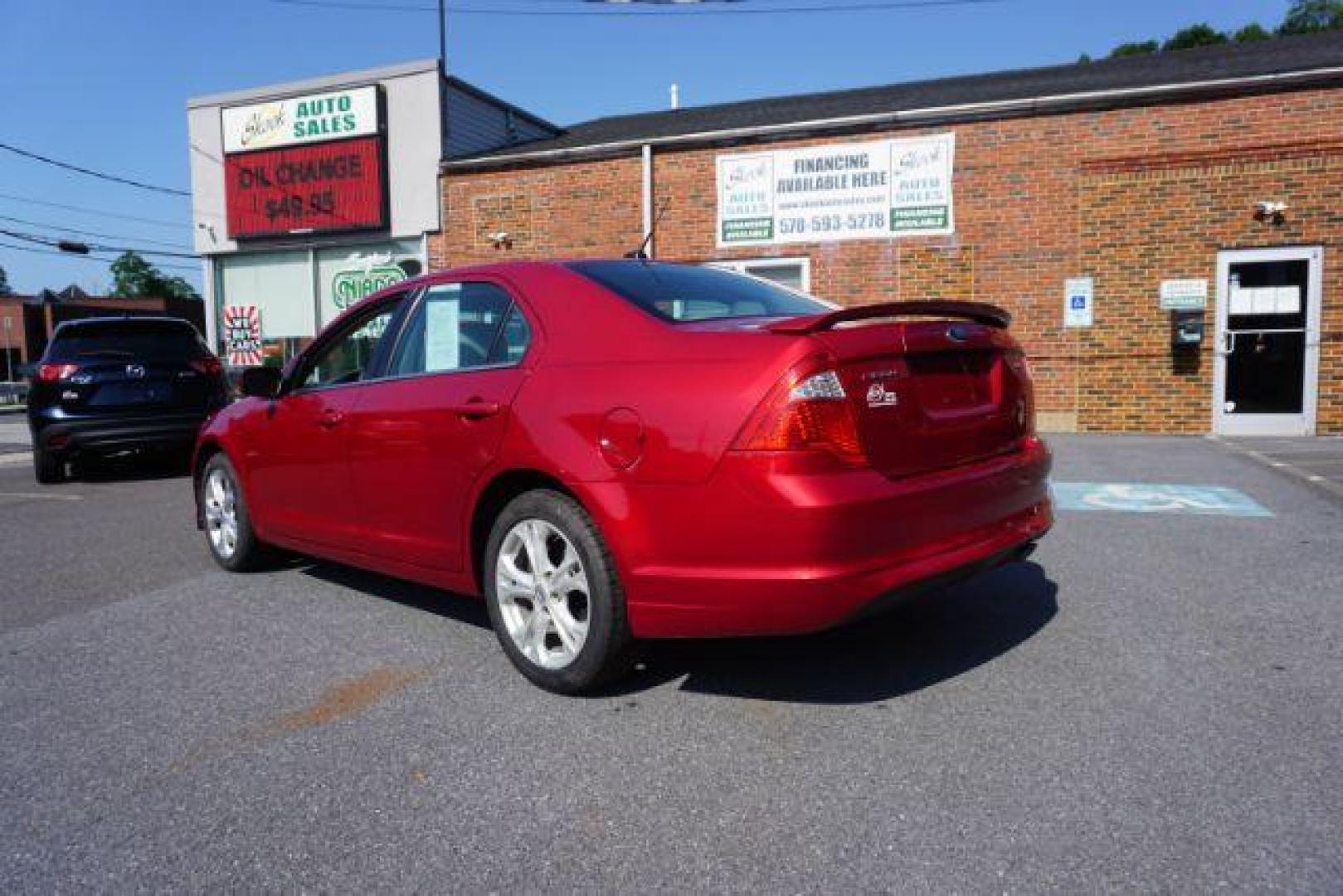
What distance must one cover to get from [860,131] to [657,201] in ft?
10.2

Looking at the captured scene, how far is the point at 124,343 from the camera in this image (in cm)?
962

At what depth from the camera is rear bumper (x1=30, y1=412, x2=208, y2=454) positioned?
361 inches

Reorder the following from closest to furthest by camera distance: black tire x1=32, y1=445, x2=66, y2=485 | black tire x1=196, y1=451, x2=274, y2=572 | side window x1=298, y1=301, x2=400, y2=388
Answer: side window x1=298, y1=301, x2=400, y2=388 → black tire x1=196, y1=451, x2=274, y2=572 → black tire x1=32, y1=445, x2=66, y2=485

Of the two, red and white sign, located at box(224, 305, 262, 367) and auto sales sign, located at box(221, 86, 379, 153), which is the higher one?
auto sales sign, located at box(221, 86, 379, 153)

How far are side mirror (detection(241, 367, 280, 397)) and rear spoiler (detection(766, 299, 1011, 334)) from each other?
2923 mm

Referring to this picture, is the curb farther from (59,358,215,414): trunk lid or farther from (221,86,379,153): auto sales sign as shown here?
(221,86,379,153): auto sales sign

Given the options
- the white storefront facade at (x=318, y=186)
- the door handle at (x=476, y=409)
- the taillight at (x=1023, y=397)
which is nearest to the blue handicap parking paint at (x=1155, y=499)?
Result: the taillight at (x=1023, y=397)

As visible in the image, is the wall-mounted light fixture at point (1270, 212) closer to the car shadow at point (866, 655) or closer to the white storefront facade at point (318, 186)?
the car shadow at point (866, 655)

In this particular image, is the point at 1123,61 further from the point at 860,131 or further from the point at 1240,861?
the point at 1240,861

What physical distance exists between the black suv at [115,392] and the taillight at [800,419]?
8.22 m

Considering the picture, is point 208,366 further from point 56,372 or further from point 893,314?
point 893,314

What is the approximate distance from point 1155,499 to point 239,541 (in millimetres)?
6064

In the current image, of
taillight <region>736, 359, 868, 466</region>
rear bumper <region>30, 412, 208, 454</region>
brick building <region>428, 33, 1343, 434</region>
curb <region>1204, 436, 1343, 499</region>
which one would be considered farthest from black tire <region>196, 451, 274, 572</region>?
brick building <region>428, 33, 1343, 434</region>

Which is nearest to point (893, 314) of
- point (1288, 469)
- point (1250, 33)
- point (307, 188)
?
point (1288, 469)
